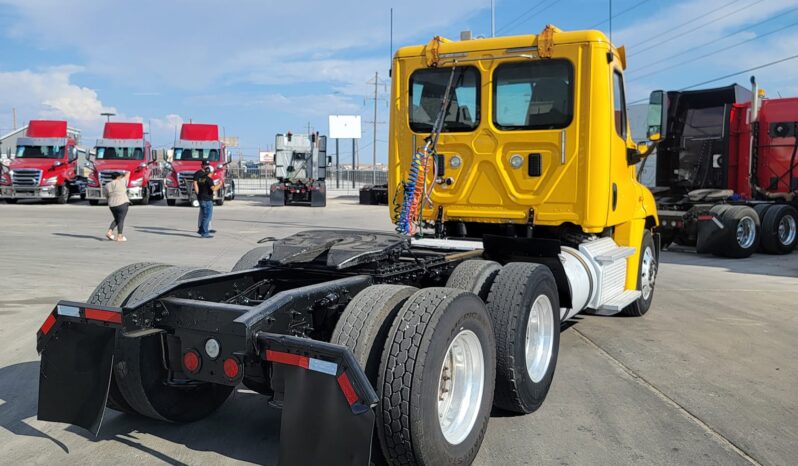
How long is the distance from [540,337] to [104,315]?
2960 mm

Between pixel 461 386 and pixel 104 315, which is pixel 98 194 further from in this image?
pixel 461 386

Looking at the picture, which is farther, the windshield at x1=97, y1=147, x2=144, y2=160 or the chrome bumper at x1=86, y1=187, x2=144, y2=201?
the windshield at x1=97, y1=147, x2=144, y2=160

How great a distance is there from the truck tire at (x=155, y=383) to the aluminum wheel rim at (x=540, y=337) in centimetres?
214

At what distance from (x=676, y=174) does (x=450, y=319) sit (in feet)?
45.1

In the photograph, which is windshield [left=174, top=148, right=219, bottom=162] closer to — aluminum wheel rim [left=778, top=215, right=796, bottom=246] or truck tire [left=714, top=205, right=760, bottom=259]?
truck tire [left=714, top=205, right=760, bottom=259]

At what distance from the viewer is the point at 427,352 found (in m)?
3.11

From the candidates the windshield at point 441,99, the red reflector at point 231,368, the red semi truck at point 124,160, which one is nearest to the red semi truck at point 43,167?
the red semi truck at point 124,160

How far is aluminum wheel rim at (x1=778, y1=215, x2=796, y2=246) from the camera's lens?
14.2m

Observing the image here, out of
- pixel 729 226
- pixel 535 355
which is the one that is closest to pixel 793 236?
pixel 729 226

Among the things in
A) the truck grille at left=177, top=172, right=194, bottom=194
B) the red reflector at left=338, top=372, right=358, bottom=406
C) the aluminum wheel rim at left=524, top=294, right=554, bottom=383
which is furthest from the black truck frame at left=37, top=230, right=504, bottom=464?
the truck grille at left=177, top=172, right=194, bottom=194

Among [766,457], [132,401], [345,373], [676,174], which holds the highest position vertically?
[676,174]

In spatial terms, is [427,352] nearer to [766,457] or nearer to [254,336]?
[254,336]

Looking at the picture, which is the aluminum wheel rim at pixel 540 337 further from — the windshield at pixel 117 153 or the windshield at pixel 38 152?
the windshield at pixel 38 152

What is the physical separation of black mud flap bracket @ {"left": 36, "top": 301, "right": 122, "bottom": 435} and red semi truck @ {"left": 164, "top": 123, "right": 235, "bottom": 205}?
23833 mm
